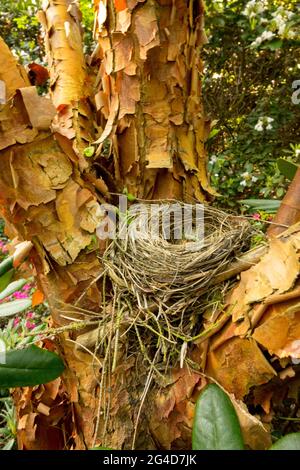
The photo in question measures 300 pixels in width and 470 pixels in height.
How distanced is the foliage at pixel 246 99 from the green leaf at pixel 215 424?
1.95m

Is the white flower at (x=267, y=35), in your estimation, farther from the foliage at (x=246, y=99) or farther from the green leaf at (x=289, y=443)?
the green leaf at (x=289, y=443)

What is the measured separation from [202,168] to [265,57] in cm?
226

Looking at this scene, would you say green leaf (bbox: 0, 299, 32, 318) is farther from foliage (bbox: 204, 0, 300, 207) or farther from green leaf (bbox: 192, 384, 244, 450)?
foliage (bbox: 204, 0, 300, 207)

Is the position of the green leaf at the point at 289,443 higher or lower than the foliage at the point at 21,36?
lower

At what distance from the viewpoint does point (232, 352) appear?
2.05 ft

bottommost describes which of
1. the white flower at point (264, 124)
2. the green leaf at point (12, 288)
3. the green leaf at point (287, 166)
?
the white flower at point (264, 124)

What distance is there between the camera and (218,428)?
52cm

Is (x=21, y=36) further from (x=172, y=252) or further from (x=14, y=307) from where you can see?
(x=172, y=252)

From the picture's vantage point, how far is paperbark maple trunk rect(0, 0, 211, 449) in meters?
0.68

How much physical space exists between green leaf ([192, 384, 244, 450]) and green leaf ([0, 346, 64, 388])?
28 centimetres

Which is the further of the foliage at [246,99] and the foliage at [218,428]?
the foliage at [246,99]

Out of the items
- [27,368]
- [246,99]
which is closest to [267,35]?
[246,99]

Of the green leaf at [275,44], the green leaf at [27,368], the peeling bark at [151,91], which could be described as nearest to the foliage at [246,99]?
the green leaf at [275,44]

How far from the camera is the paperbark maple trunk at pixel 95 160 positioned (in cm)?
68
